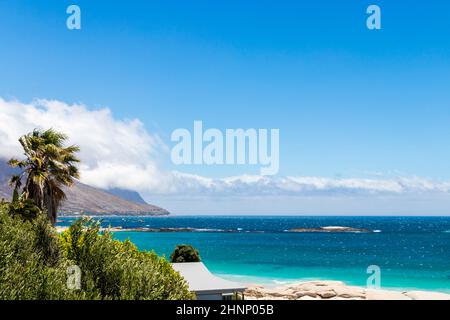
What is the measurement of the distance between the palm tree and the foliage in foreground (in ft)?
12.9

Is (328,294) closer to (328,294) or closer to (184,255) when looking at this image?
(328,294)

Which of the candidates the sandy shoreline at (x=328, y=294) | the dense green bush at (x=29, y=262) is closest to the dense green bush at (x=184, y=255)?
the sandy shoreline at (x=328, y=294)

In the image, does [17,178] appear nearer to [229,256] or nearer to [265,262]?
[265,262]

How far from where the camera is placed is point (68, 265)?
715 inches

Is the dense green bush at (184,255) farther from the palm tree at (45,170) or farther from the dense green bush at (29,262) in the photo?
the dense green bush at (29,262)

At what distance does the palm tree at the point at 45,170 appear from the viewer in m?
25.2

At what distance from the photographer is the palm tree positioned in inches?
993

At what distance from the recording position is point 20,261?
60.3 ft

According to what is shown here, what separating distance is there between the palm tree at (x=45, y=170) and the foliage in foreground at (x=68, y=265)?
3917 mm

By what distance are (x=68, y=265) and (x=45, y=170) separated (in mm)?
9498

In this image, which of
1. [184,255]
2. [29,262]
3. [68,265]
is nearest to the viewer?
[29,262]

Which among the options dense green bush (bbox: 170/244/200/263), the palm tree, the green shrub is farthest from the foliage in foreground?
dense green bush (bbox: 170/244/200/263)

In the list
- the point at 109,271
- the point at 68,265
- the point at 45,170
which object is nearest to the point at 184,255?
the point at 45,170

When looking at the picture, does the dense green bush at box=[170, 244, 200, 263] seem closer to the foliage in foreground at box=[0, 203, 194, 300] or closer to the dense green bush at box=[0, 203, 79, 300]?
the foliage in foreground at box=[0, 203, 194, 300]
